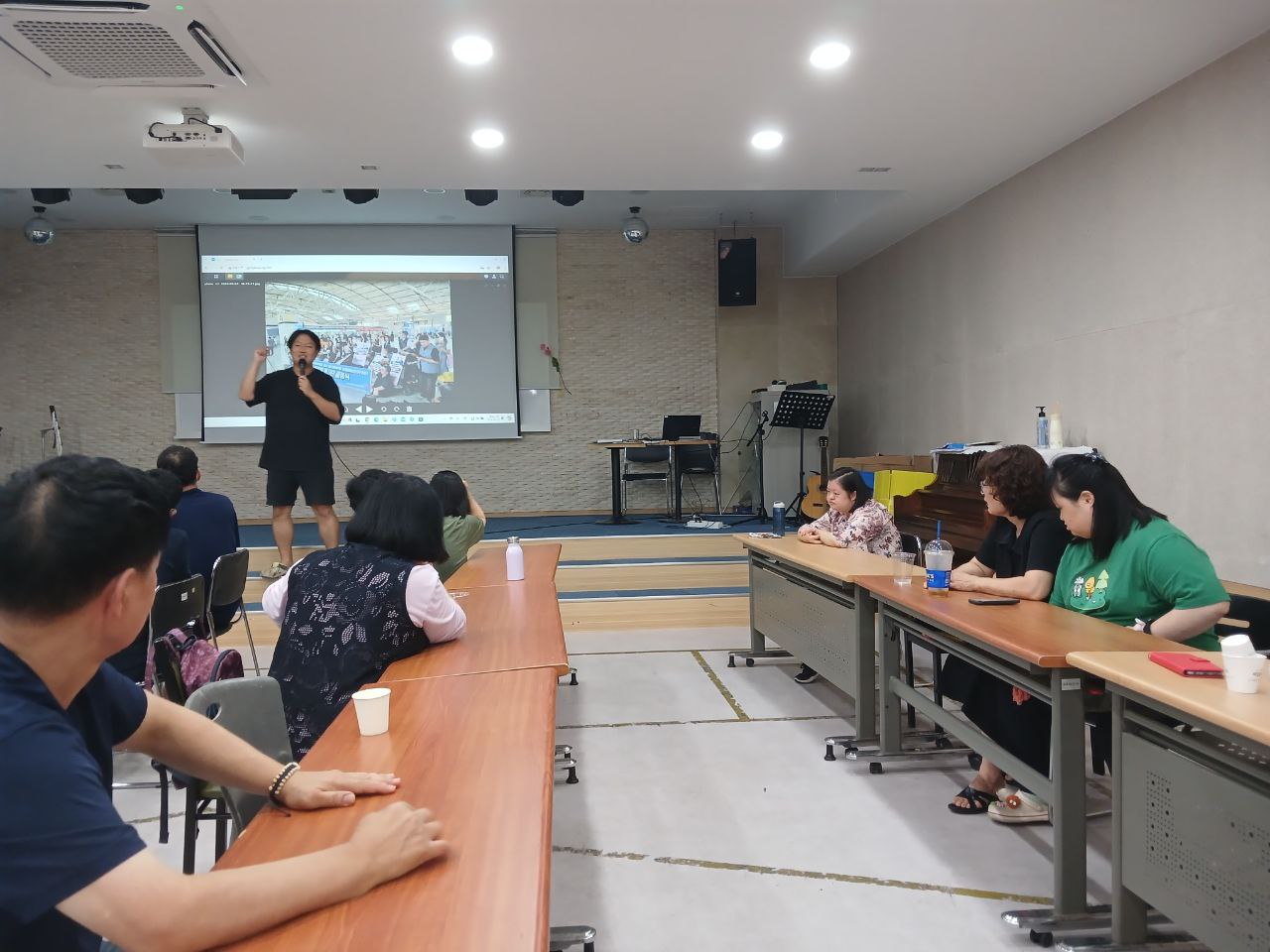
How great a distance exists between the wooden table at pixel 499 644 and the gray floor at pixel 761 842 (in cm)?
70

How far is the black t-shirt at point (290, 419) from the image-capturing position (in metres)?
5.63

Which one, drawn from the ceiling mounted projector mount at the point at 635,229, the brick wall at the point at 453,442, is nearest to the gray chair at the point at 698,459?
the brick wall at the point at 453,442

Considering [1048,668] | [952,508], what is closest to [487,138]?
[952,508]

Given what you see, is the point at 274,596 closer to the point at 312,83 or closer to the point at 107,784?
the point at 107,784

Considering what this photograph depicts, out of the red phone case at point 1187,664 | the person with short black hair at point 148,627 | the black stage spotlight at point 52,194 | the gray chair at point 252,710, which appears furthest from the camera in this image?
the black stage spotlight at point 52,194

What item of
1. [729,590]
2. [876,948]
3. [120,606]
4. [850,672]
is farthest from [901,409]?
[120,606]

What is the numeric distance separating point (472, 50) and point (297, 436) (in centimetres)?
293

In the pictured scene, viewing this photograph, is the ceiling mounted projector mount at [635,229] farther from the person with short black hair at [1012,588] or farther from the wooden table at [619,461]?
the person with short black hair at [1012,588]

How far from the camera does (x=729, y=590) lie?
19.7 ft

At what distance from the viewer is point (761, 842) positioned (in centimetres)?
254

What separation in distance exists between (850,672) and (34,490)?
303 centimetres

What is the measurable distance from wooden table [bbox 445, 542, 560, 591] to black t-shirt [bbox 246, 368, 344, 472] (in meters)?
2.07

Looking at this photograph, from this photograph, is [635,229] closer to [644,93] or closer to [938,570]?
[644,93]

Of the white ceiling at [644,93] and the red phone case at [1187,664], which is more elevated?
the white ceiling at [644,93]
